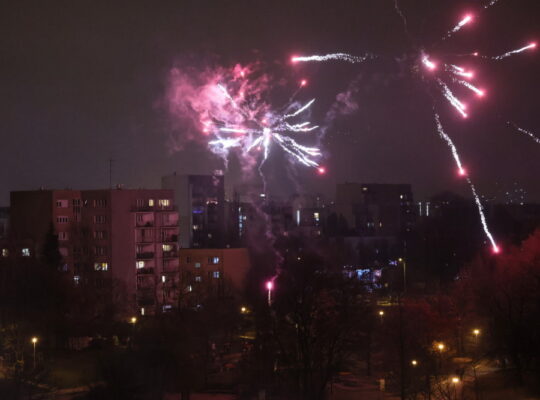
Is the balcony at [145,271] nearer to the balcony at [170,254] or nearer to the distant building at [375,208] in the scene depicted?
the balcony at [170,254]

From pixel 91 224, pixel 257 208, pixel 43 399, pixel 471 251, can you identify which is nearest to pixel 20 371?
pixel 43 399

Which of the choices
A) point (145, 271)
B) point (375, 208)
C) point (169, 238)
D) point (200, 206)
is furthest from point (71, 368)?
point (375, 208)

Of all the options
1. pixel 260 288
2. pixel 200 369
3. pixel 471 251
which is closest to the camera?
pixel 200 369

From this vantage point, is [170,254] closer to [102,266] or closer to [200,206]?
[102,266]

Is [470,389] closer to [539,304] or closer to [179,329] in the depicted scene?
[539,304]

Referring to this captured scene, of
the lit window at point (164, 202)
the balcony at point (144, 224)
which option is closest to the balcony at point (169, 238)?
the balcony at point (144, 224)

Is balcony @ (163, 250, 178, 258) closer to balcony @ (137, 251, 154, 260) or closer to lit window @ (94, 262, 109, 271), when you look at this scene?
balcony @ (137, 251, 154, 260)
